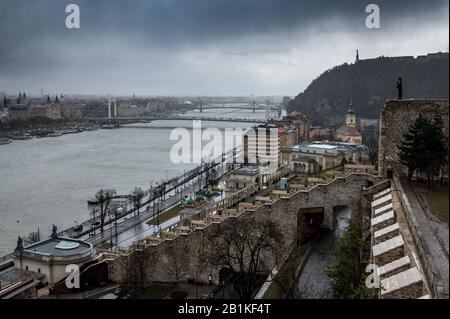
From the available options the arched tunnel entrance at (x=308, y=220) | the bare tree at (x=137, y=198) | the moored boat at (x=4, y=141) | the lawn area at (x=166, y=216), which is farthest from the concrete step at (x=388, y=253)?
the moored boat at (x=4, y=141)

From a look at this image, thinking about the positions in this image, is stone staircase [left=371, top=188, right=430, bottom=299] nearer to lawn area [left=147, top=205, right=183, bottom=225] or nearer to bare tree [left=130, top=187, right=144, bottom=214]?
lawn area [left=147, top=205, right=183, bottom=225]

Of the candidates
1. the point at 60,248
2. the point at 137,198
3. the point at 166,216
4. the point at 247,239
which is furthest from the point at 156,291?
the point at 137,198

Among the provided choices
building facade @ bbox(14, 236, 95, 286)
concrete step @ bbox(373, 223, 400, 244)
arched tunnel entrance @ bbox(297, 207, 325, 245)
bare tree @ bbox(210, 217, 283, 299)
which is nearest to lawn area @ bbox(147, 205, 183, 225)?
building facade @ bbox(14, 236, 95, 286)

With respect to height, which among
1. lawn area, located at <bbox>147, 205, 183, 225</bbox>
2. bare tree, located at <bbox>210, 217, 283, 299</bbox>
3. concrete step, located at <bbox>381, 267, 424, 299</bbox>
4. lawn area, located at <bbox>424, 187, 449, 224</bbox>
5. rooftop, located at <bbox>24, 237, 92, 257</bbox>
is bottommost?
lawn area, located at <bbox>147, 205, 183, 225</bbox>

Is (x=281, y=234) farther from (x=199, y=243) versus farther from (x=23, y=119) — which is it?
(x=23, y=119)

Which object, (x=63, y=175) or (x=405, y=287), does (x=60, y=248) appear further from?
(x=63, y=175)

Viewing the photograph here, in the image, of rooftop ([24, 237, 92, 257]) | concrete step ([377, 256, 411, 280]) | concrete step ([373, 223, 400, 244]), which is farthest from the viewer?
rooftop ([24, 237, 92, 257])

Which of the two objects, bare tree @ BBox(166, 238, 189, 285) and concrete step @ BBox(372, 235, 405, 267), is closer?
concrete step @ BBox(372, 235, 405, 267)
